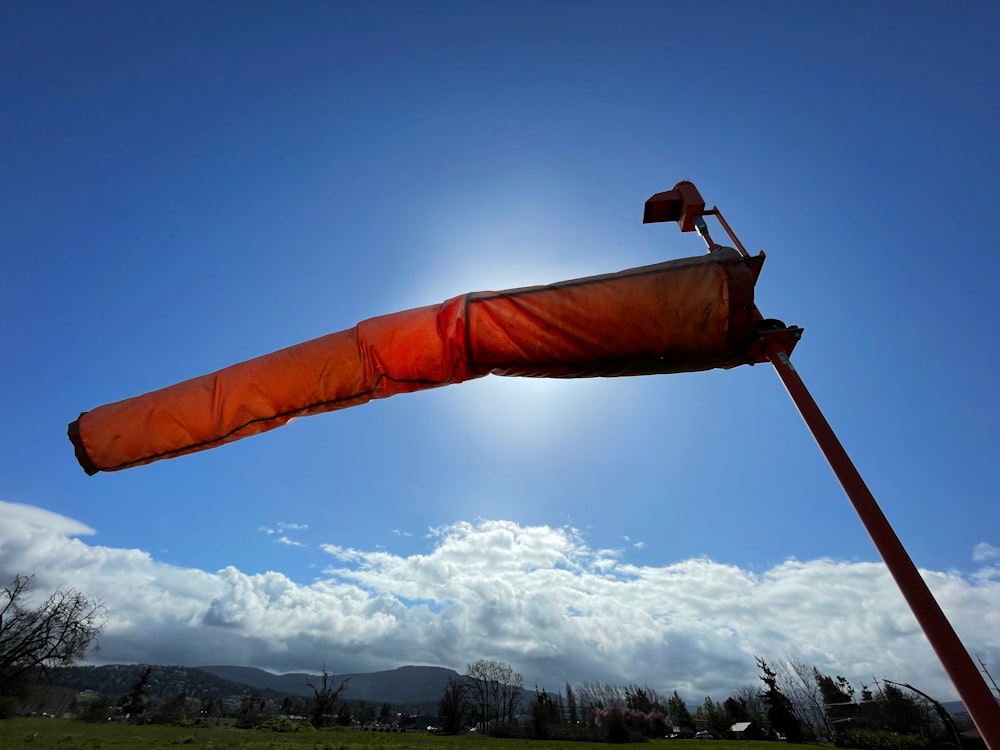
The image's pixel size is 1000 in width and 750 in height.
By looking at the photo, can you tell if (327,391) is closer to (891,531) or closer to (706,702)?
(891,531)

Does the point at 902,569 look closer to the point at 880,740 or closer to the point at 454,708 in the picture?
the point at 880,740

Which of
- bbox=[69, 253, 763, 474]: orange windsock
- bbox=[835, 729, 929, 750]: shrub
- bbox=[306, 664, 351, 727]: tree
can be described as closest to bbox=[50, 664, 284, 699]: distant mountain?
bbox=[306, 664, 351, 727]: tree

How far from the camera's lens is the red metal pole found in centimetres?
148

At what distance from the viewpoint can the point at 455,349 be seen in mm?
2205

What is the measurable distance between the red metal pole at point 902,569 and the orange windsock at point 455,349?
34 cm

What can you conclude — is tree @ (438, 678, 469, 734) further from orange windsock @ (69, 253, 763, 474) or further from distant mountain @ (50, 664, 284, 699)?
distant mountain @ (50, 664, 284, 699)

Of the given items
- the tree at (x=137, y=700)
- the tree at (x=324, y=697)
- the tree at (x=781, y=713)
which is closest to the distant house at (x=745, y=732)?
the tree at (x=781, y=713)

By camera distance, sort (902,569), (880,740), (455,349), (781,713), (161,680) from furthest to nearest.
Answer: (161,680) < (781,713) < (880,740) < (455,349) < (902,569)

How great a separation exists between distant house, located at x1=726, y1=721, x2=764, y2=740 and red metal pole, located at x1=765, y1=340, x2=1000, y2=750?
6332 cm

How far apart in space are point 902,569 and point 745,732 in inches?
2644

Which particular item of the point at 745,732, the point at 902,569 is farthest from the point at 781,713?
the point at 902,569

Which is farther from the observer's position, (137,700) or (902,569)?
(137,700)

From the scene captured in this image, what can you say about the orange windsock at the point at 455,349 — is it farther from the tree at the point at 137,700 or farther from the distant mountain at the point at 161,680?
the distant mountain at the point at 161,680

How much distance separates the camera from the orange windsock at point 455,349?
2156mm
